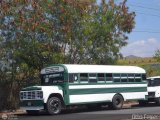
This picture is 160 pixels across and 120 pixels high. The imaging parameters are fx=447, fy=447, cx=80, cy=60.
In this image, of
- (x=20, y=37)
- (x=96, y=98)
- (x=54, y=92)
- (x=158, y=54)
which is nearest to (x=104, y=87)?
(x=96, y=98)

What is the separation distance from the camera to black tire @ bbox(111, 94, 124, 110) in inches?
1025

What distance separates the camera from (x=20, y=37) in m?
26.6

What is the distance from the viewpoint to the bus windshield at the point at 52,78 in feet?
78.0

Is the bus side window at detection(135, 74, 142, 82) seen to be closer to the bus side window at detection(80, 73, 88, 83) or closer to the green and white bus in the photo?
the green and white bus

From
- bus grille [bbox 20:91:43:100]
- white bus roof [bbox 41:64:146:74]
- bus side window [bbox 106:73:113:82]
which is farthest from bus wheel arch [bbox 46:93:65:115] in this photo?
bus side window [bbox 106:73:113:82]

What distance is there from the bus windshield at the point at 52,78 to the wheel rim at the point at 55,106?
1274 millimetres

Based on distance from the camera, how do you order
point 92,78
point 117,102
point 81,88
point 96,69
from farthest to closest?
point 117,102, point 96,69, point 92,78, point 81,88

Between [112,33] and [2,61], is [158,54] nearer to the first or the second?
[112,33]

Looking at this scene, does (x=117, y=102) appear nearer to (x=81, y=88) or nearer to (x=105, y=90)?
(x=105, y=90)

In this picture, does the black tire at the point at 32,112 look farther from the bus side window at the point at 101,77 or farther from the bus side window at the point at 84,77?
the bus side window at the point at 101,77

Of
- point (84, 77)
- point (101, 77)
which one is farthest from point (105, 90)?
point (84, 77)

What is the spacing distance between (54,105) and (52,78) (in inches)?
74.0

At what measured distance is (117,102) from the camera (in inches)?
1039

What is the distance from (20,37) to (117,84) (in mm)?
6399
